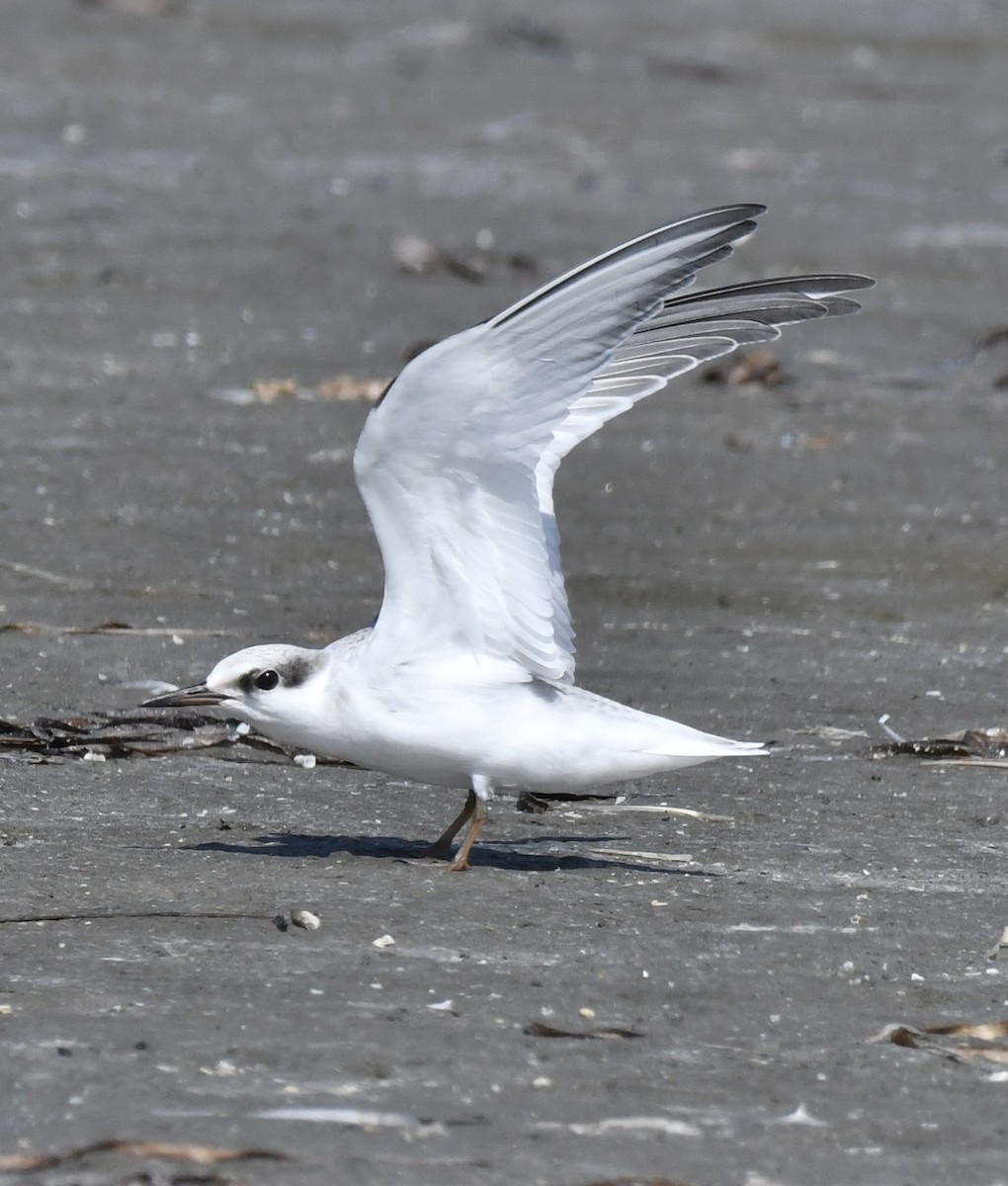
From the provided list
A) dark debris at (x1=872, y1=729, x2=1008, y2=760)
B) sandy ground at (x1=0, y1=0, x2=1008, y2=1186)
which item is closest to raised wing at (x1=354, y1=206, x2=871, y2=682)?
sandy ground at (x1=0, y1=0, x2=1008, y2=1186)

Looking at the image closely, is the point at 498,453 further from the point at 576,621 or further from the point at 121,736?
the point at 576,621

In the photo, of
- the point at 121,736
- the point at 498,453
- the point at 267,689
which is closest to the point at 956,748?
the point at 498,453

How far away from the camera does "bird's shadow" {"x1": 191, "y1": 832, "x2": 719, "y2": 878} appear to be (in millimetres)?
5488

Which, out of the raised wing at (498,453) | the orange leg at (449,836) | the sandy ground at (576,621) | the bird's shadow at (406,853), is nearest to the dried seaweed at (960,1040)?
the sandy ground at (576,621)

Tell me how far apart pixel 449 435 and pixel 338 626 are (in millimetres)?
2608

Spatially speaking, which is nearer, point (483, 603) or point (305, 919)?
point (305, 919)

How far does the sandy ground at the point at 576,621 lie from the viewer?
4.00 metres

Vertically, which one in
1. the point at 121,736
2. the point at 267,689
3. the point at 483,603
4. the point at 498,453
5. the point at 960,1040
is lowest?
the point at 960,1040

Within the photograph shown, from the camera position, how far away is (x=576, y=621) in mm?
8062

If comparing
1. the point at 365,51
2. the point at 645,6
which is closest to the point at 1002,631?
the point at 365,51

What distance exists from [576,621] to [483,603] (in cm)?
256

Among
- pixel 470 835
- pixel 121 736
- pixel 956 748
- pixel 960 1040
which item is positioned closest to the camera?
pixel 960 1040

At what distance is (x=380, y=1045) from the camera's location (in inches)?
163

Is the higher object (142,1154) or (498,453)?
(498,453)
